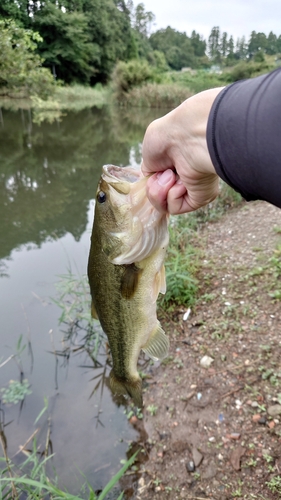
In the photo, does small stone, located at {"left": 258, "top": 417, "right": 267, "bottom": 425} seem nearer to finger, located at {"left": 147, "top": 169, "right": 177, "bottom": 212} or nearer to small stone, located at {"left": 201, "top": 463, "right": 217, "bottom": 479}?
small stone, located at {"left": 201, "top": 463, "right": 217, "bottom": 479}

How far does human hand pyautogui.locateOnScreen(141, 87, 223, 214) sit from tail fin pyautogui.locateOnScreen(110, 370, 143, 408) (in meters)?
1.12

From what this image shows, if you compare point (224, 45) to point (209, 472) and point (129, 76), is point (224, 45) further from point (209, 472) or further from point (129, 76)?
point (209, 472)

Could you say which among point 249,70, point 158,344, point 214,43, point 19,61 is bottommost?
point 158,344

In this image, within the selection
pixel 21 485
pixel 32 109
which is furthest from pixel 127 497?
pixel 32 109

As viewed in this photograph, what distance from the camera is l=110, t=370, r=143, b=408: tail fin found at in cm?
209

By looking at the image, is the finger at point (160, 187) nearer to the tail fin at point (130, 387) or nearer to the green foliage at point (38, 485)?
the tail fin at point (130, 387)

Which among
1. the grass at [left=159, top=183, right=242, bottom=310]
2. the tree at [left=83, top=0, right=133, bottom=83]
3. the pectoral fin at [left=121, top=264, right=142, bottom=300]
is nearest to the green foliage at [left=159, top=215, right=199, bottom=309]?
the grass at [left=159, top=183, right=242, bottom=310]

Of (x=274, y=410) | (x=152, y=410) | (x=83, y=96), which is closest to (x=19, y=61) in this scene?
(x=152, y=410)

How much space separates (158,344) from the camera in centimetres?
193

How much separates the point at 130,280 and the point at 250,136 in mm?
972

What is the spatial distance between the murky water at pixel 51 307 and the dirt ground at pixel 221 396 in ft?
1.40

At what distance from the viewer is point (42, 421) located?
3184 millimetres

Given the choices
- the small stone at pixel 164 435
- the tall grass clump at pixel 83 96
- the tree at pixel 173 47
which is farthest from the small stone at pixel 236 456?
the tree at pixel 173 47

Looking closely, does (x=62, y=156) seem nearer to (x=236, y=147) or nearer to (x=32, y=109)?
(x=236, y=147)
